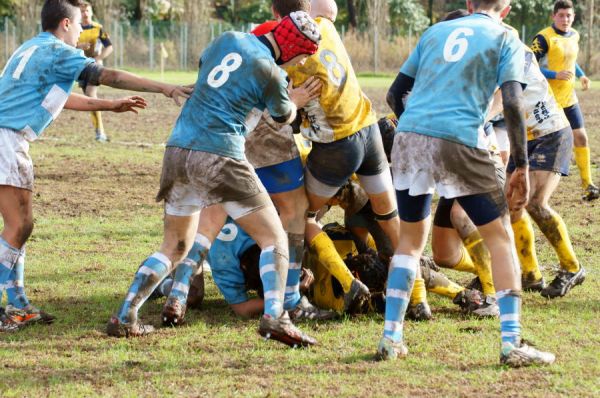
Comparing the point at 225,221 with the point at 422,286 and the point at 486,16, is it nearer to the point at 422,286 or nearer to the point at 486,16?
the point at 422,286

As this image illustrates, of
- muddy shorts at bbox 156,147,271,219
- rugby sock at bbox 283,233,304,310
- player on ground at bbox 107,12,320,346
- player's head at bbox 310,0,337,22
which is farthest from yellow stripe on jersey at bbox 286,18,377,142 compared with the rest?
muddy shorts at bbox 156,147,271,219

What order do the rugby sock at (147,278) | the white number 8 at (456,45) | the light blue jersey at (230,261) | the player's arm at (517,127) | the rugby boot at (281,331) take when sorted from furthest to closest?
the light blue jersey at (230,261), the rugby sock at (147,278), the rugby boot at (281,331), the white number 8 at (456,45), the player's arm at (517,127)

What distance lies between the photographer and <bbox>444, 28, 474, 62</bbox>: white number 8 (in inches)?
217

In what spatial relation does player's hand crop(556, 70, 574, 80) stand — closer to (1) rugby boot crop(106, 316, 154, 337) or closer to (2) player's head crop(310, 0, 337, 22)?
(2) player's head crop(310, 0, 337, 22)

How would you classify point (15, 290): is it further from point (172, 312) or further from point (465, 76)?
point (465, 76)

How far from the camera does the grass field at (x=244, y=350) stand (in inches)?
206

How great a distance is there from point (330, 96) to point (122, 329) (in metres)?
1.98

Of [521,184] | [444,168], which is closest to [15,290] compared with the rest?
[444,168]

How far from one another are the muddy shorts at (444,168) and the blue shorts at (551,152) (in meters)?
2.15

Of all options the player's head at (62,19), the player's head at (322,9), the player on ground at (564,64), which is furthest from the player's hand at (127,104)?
the player on ground at (564,64)

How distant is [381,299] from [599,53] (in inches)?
1543

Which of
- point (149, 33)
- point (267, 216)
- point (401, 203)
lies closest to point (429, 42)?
point (401, 203)

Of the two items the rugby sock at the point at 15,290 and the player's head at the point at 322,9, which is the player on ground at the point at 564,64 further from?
the rugby sock at the point at 15,290

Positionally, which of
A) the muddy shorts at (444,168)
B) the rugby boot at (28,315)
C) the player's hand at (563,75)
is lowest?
the rugby boot at (28,315)
